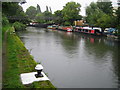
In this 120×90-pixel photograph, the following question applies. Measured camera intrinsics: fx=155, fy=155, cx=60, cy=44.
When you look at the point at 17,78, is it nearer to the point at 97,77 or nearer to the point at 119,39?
the point at 97,77

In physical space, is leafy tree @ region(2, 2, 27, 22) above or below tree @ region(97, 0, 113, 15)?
below

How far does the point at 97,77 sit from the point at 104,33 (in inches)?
1177

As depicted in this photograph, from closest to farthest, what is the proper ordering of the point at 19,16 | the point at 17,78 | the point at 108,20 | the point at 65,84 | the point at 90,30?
the point at 17,78
the point at 65,84
the point at 108,20
the point at 90,30
the point at 19,16

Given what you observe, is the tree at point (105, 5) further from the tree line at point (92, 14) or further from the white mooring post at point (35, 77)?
the white mooring post at point (35, 77)

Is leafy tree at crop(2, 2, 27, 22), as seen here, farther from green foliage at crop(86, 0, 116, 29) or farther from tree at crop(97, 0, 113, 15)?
tree at crop(97, 0, 113, 15)

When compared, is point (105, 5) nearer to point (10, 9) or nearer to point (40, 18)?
point (10, 9)

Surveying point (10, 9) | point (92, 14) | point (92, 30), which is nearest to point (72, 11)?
point (92, 14)

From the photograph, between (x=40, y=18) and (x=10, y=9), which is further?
(x=40, y=18)

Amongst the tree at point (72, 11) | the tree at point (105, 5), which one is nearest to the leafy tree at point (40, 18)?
the tree at point (72, 11)

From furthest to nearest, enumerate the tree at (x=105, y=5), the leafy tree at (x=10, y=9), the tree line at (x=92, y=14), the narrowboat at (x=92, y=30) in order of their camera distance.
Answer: the tree at (x=105, y=5) → the narrowboat at (x=92, y=30) → the tree line at (x=92, y=14) → the leafy tree at (x=10, y=9)

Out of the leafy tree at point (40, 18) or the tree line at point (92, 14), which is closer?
the tree line at point (92, 14)

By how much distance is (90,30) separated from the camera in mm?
45219

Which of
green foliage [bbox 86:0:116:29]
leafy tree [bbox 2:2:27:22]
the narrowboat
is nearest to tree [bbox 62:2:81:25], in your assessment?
green foliage [bbox 86:0:116:29]

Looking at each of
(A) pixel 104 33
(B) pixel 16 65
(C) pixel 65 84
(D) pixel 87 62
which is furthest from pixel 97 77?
(A) pixel 104 33
